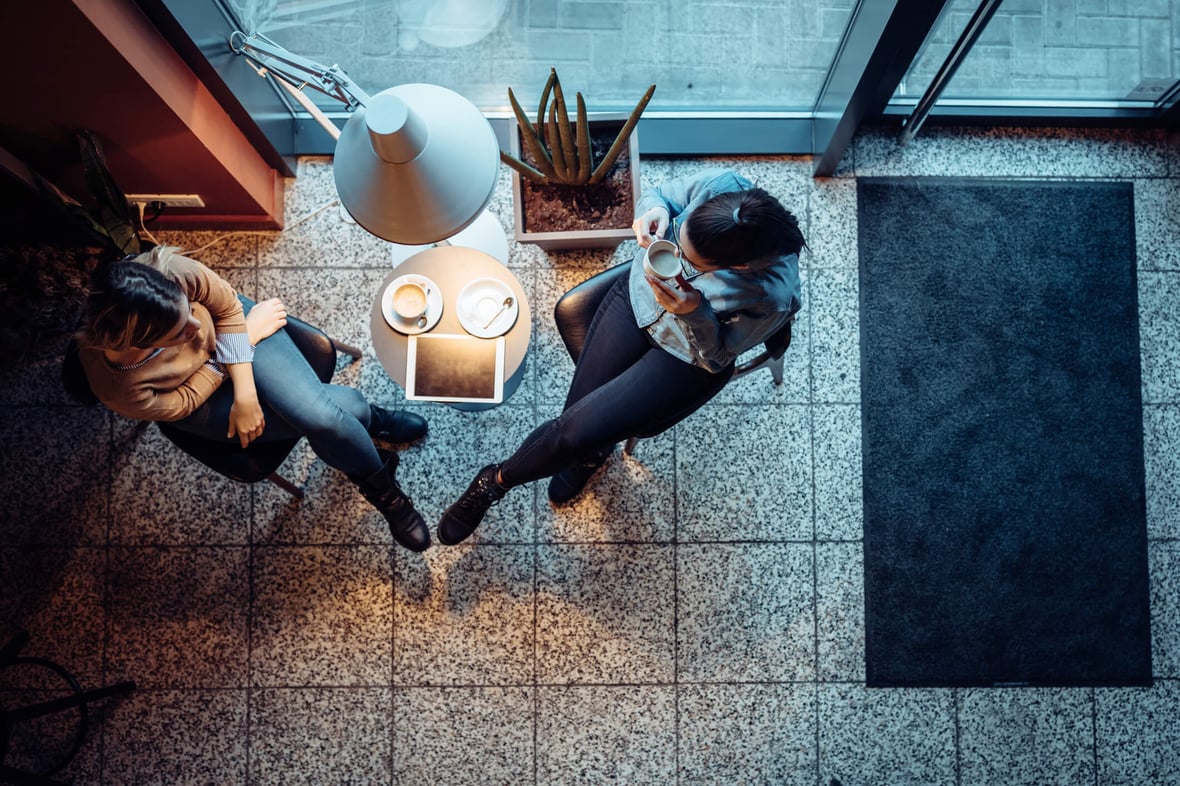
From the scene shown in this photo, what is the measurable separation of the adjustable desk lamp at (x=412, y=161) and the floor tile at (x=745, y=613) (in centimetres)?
149

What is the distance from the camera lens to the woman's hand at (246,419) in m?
1.95

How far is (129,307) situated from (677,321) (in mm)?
1179

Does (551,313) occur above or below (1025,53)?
below

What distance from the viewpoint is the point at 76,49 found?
175 centimetres

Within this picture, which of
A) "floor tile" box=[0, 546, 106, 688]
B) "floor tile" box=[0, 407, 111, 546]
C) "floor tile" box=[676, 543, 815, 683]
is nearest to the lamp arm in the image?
"floor tile" box=[0, 407, 111, 546]

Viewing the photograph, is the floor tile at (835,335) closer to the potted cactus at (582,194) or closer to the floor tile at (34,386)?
the potted cactus at (582,194)

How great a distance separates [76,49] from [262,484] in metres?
1.34

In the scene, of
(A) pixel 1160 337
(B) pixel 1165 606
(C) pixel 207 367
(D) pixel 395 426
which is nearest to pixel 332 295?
(D) pixel 395 426

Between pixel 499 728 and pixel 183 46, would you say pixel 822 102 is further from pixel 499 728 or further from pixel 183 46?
pixel 499 728

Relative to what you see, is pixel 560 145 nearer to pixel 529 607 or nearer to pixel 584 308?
pixel 584 308

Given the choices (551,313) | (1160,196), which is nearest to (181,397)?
(551,313)

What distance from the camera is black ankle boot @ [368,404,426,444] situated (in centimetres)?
238

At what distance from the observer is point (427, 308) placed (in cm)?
Answer: 212

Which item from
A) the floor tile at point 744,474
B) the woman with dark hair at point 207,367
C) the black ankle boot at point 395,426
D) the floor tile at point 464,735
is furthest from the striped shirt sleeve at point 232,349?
the floor tile at point 744,474
